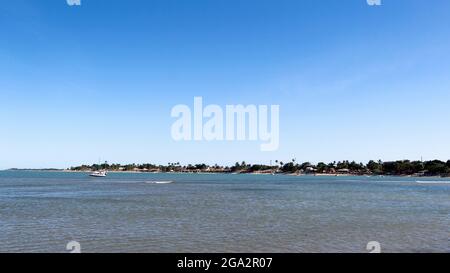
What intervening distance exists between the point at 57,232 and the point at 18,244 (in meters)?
5.32

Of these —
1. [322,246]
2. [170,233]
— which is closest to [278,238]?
[322,246]

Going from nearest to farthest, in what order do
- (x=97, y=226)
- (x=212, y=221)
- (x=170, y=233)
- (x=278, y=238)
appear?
(x=278, y=238) → (x=170, y=233) → (x=97, y=226) → (x=212, y=221)

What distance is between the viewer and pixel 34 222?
37.3 m

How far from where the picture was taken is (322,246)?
85.8ft
